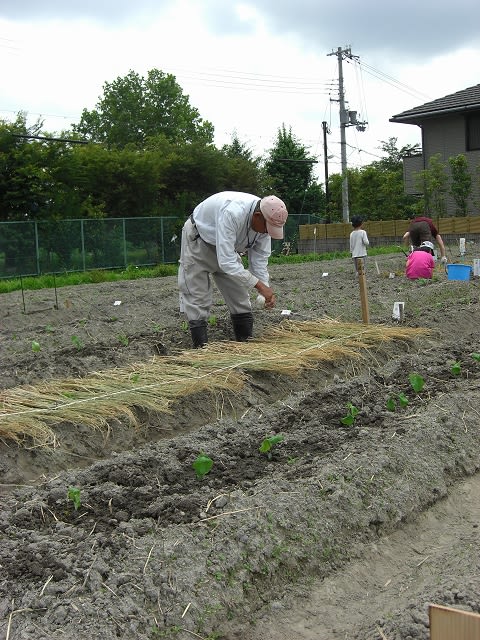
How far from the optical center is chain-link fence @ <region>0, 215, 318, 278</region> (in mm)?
17688

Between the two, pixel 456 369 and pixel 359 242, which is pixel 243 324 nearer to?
pixel 456 369

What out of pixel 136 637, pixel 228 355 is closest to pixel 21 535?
pixel 136 637

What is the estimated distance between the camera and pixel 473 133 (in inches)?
1052

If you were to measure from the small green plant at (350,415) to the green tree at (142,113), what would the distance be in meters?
47.2

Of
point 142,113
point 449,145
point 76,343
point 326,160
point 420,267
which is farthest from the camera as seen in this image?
point 142,113

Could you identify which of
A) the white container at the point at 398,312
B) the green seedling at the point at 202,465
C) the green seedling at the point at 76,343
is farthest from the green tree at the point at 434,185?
the green seedling at the point at 202,465

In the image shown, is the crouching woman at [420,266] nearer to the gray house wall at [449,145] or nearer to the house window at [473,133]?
the gray house wall at [449,145]

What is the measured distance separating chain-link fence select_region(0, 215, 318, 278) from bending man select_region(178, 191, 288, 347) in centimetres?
1170

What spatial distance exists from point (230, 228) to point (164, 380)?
1.50 m

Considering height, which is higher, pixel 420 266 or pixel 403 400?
pixel 420 266

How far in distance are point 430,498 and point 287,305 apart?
19.8 feet

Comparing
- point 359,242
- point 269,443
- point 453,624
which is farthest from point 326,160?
point 453,624

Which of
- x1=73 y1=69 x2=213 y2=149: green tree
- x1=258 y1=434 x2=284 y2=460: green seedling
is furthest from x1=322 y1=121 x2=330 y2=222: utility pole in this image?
x1=258 y1=434 x2=284 y2=460: green seedling

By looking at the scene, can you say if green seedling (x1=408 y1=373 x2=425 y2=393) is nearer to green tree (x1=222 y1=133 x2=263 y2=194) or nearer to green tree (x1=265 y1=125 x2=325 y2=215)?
green tree (x1=222 y1=133 x2=263 y2=194)
